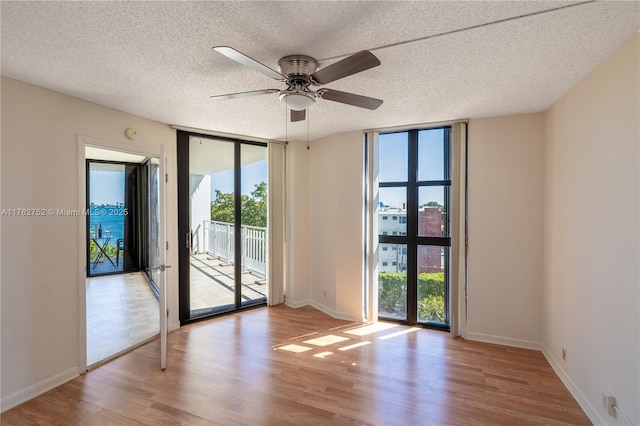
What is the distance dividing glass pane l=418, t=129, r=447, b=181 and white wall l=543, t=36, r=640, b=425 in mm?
1074

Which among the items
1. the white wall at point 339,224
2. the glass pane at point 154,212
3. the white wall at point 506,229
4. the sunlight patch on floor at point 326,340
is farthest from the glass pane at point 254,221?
the white wall at point 506,229

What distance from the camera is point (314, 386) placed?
237 centimetres

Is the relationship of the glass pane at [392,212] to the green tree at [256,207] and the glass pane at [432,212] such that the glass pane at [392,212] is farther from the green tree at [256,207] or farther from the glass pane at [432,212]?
the green tree at [256,207]

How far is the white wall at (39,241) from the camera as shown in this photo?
216 cm

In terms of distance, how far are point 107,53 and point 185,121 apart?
1491 mm

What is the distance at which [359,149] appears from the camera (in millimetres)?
3768

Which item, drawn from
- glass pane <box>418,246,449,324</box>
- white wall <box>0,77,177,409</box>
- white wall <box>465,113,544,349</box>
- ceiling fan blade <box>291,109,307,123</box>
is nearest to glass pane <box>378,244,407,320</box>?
glass pane <box>418,246,449,324</box>

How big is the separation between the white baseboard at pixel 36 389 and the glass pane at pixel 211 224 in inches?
55.4

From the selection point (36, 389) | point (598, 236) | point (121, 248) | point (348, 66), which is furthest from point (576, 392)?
point (121, 248)

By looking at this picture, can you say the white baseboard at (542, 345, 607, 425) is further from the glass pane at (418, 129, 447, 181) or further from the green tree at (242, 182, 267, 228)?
the green tree at (242, 182, 267, 228)

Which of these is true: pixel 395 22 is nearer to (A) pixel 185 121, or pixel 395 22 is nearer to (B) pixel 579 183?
(B) pixel 579 183

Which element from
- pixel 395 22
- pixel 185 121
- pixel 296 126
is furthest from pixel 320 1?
pixel 185 121

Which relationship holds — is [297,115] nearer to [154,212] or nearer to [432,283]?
[154,212]

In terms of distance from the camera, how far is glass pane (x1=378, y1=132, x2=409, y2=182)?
3.70 metres
